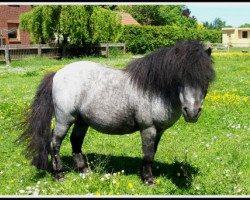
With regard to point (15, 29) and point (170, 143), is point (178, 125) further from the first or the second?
point (15, 29)

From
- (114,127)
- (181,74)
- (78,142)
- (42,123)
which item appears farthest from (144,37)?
(181,74)

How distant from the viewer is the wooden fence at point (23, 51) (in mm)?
30734

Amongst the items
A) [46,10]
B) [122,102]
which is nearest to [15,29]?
[46,10]

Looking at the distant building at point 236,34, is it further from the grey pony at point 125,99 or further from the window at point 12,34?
the grey pony at point 125,99

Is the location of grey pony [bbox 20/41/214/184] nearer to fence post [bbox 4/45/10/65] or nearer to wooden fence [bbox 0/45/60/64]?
fence post [bbox 4/45/10/65]

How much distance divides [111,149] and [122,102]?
2164 millimetres

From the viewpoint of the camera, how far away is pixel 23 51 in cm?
3241

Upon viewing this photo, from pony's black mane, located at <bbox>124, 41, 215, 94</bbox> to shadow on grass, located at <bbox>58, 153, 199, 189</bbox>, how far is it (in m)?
1.33

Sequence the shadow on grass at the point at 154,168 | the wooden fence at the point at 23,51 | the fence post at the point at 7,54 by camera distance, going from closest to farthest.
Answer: the shadow on grass at the point at 154,168 → the fence post at the point at 7,54 → the wooden fence at the point at 23,51

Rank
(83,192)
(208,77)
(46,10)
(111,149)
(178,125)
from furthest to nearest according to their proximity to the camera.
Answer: (46,10) < (178,125) < (111,149) < (83,192) < (208,77)

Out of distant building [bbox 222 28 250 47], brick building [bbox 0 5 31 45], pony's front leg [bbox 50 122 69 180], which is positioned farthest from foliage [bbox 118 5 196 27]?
pony's front leg [bbox 50 122 69 180]

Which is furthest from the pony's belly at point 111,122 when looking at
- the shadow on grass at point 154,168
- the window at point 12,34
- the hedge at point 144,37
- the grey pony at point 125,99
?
the window at point 12,34

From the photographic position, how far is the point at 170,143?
7660 millimetres

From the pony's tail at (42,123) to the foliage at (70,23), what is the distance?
27.7 m
